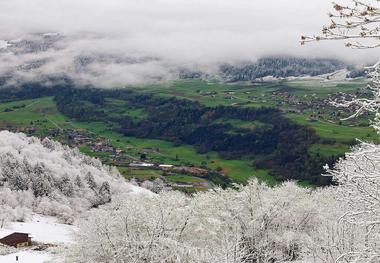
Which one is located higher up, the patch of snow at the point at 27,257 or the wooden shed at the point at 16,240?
the patch of snow at the point at 27,257

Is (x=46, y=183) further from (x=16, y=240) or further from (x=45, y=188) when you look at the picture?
(x=16, y=240)

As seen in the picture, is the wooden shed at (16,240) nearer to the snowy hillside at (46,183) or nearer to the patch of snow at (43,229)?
the patch of snow at (43,229)

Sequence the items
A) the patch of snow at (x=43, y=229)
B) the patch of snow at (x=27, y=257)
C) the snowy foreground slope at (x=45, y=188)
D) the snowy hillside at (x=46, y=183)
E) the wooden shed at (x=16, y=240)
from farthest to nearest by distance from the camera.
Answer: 1. the snowy hillside at (x=46, y=183)
2. the snowy foreground slope at (x=45, y=188)
3. the patch of snow at (x=43, y=229)
4. the wooden shed at (x=16, y=240)
5. the patch of snow at (x=27, y=257)

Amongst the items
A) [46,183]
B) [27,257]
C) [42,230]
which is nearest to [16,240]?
[42,230]

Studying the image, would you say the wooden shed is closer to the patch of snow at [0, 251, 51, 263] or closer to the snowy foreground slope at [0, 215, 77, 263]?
the snowy foreground slope at [0, 215, 77, 263]

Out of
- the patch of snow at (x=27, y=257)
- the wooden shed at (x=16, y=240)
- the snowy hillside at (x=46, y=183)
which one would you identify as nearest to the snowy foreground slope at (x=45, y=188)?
the snowy hillside at (x=46, y=183)

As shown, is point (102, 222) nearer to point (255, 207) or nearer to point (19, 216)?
point (255, 207)

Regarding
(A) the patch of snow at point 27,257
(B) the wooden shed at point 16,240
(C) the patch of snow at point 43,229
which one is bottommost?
(C) the patch of snow at point 43,229
